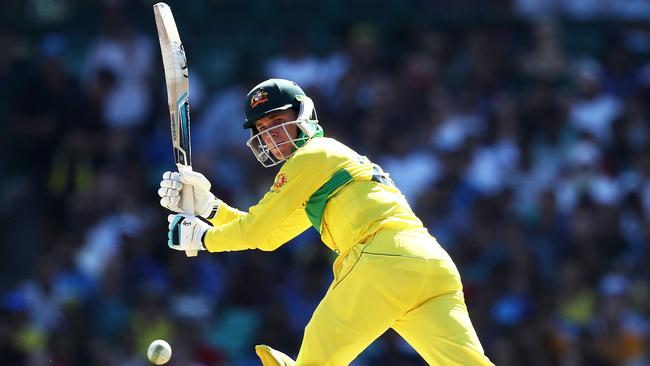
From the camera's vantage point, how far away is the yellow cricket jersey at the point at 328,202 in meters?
6.50

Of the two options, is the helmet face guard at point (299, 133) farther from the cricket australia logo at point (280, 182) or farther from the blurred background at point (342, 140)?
the blurred background at point (342, 140)

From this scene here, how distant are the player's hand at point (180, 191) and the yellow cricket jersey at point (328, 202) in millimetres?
390

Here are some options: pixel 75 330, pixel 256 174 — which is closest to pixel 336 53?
pixel 256 174

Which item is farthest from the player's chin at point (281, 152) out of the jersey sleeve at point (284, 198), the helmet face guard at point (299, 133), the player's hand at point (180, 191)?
the player's hand at point (180, 191)

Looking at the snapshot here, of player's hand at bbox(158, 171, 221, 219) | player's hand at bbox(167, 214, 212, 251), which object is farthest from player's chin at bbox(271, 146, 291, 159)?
player's hand at bbox(167, 214, 212, 251)

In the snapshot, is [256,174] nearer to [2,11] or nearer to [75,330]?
[75,330]

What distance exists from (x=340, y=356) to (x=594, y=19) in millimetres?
8491

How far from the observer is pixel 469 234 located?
11891 mm

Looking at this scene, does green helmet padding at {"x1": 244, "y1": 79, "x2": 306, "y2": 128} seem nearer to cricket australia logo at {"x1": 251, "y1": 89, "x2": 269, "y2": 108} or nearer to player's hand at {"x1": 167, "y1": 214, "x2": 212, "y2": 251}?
cricket australia logo at {"x1": 251, "y1": 89, "x2": 269, "y2": 108}

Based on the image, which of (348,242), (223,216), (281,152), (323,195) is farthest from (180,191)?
(348,242)

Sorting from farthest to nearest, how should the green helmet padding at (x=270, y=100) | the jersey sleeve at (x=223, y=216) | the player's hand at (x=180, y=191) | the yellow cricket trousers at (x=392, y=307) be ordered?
the jersey sleeve at (x=223, y=216) < the player's hand at (x=180, y=191) < the green helmet padding at (x=270, y=100) < the yellow cricket trousers at (x=392, y=307)

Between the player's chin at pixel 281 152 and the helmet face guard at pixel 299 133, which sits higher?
the helmet face guard at pixel 299 133

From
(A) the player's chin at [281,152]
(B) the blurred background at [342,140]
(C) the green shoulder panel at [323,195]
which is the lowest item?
(B) the blurred background at [342,140]

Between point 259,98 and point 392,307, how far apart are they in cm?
139
